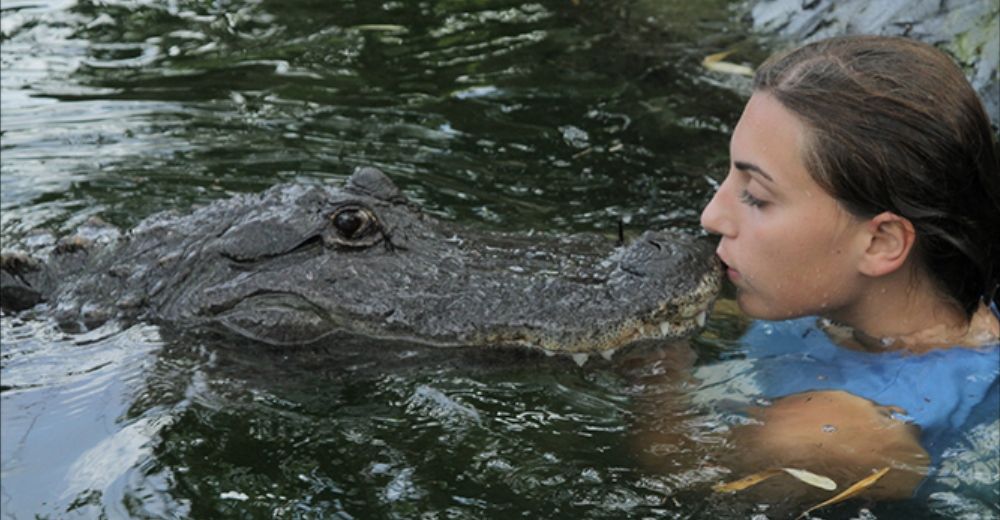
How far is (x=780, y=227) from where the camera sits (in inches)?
147

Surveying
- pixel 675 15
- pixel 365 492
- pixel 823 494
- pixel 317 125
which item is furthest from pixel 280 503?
pixel 675 15

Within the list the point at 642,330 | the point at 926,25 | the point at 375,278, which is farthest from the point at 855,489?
the point at 926,25

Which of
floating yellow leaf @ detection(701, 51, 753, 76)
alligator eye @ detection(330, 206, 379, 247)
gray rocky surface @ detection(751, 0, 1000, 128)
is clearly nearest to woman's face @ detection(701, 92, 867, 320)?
alligator eye @ detection(330, 206, 379, 247)

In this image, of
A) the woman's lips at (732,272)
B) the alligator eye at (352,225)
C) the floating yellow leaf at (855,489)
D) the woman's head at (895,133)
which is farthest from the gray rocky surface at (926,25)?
the alligator eye at (352,225)

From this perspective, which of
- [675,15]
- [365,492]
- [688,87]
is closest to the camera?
[365,492]

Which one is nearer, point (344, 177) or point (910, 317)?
point (910, 317)

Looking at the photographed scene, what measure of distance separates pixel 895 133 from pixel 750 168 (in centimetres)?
42

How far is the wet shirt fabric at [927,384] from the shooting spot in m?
3.82

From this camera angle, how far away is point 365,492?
3.86 metres

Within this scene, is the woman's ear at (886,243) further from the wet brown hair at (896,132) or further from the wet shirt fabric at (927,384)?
the wet shirt fabric at (927,384)

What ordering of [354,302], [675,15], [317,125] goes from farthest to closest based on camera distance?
[675,15] < [317,125] < [354,302]

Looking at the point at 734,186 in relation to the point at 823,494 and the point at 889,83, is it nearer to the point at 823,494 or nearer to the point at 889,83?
the point at 889,83

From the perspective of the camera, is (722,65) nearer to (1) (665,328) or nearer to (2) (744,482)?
(1) (665,328)

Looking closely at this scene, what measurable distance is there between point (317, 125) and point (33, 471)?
11.6 feet
